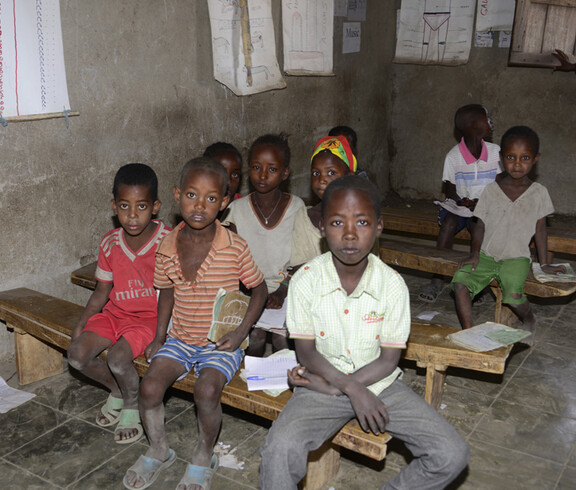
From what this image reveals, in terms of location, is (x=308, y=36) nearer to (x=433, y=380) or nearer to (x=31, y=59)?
(x=31, y=59)

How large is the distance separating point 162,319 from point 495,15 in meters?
5.71

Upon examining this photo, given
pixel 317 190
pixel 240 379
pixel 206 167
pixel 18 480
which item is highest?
pixel 206 167

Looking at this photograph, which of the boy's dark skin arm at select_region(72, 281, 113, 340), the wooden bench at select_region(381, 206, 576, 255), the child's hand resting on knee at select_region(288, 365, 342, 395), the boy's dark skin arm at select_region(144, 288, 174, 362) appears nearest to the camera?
the child's hand resting on knee at select_region(288, 365, 342, 395)

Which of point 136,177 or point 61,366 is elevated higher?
point 136,177

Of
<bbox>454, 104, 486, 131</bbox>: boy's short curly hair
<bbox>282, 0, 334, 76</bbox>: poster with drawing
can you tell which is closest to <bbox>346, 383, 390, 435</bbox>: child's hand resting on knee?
<bbox>454, 104, 486, 131</bbox>: boy's short curly hair

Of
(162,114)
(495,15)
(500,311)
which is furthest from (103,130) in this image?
(495,15)

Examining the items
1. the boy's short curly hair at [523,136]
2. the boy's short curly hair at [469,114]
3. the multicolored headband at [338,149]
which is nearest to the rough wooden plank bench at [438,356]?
the multicolored headband at [338,149]

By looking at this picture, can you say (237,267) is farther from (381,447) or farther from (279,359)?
(381,447)

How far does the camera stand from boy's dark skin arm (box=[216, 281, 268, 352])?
2.81m

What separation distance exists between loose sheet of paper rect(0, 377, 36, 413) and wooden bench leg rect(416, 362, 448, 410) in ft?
7.49

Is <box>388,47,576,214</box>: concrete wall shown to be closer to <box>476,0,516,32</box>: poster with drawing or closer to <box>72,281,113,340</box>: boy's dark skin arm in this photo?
<box>476,0,516,32</box>: poster with drawing

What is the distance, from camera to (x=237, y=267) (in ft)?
9.48

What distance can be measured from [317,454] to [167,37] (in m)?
3.31

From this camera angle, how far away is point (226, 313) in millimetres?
2820
